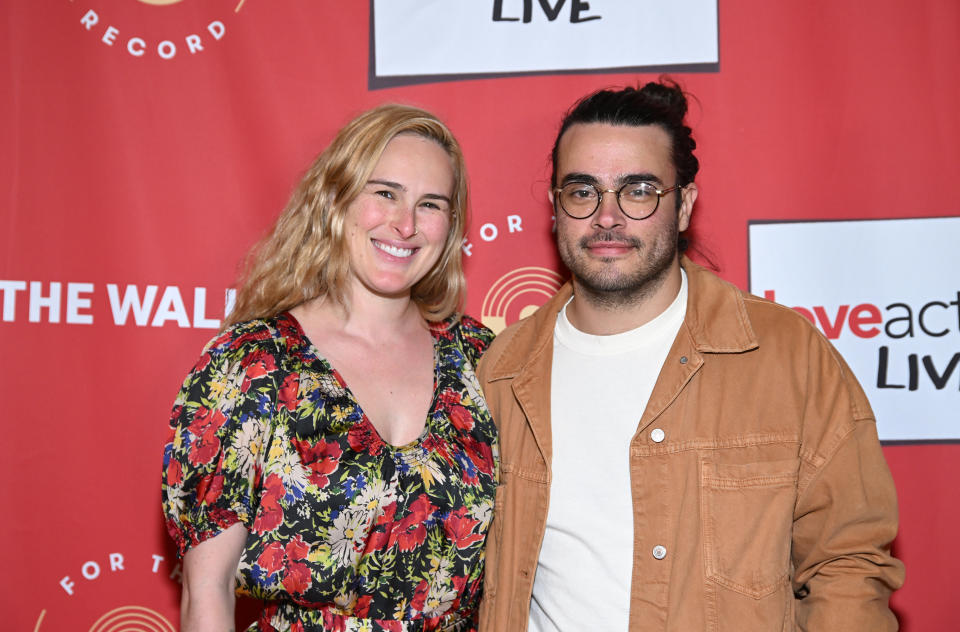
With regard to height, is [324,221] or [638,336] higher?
[324,221]

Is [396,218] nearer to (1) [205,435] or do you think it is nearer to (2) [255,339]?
(2) [255,339]

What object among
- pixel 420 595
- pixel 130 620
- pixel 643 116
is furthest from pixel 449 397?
pixel 130 620

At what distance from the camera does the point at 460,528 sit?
A: 162 cm

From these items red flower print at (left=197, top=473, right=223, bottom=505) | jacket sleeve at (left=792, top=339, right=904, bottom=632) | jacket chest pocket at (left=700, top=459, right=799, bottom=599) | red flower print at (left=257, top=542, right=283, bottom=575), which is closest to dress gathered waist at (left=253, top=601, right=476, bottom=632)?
red flower print at (left=257, top=542, right=283, bottom=575)

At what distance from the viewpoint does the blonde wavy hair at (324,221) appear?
176 cm

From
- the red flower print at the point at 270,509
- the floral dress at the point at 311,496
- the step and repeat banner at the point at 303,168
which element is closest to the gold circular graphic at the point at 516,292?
the step and repeat banner at the point at 303,168

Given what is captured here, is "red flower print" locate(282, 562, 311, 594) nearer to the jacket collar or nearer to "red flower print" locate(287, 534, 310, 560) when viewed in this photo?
"red flower print" locate(287, 534, 310, 560)

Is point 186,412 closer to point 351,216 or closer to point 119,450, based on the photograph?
point 351,216

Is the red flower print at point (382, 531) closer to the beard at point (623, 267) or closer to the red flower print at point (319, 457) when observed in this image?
the red flower print at point (319, 457)

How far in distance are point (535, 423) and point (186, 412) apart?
0.74 metres

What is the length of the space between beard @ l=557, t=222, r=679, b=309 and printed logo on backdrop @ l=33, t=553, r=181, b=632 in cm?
145

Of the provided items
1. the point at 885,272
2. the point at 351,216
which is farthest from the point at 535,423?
the point at 885,272

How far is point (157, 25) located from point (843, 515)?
2.20 meters

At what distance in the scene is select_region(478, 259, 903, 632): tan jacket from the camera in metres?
1.53
